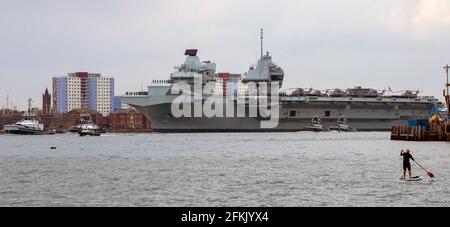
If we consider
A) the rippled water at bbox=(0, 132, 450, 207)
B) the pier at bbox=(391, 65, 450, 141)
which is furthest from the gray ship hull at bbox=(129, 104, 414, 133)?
the rippled water at bbox=(0, 132, 450, 207)

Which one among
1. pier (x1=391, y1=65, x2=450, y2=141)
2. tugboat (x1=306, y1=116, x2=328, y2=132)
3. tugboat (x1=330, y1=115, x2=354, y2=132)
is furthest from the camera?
tugboat (x1=330, y1=115, x2=354, y2=132)

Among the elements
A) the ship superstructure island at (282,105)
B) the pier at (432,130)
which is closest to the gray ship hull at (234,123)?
the ship superstructure island at (282,105)

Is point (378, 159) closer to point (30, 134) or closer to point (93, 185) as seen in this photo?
point (93, 185)

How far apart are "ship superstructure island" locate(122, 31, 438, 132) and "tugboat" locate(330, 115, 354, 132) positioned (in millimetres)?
521

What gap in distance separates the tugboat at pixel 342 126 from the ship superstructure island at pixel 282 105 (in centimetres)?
52

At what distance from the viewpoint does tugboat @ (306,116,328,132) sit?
12825cm

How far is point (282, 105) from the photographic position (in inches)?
4877

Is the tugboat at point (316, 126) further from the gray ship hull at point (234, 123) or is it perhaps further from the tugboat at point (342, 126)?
the tugboat at point (342, 126)

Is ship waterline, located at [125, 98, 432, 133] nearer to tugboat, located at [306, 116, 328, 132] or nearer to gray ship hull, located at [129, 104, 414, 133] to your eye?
gray ship hull, located at [129, 104, 414, 133]

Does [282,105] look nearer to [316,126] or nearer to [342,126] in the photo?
[316,126]

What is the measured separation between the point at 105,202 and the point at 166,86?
90.7m

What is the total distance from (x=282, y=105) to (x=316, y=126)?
7851mm
